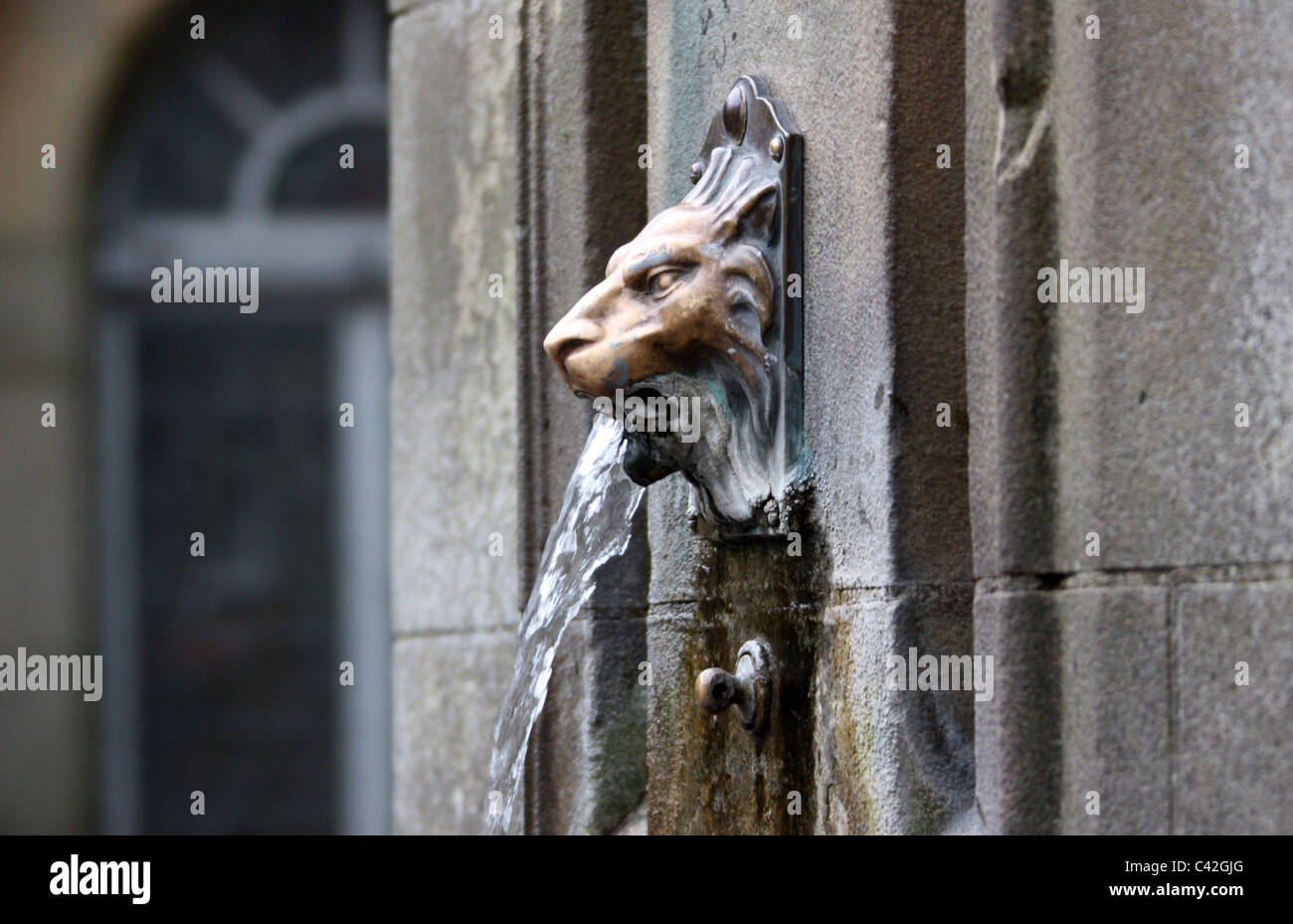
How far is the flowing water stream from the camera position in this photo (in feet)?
8.85

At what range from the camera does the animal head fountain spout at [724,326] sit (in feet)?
→ 7.25

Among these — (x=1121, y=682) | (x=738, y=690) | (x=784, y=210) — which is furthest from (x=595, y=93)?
(x=1121, y=682)

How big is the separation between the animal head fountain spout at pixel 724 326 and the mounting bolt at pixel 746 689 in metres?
0.16

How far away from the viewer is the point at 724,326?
87.7 inches

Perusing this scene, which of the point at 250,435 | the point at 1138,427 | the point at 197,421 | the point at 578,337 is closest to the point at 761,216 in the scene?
the point at 578,337

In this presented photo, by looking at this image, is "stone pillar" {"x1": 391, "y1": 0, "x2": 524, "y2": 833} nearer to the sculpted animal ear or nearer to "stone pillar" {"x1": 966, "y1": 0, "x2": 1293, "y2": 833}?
the sculpted animal ear

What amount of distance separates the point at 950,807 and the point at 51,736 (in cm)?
565

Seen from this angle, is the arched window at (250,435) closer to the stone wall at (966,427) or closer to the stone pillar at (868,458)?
the stone wall at (966,427)

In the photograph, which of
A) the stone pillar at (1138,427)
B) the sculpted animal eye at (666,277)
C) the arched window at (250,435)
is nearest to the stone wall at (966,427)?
the stone pillar at (1138,427)

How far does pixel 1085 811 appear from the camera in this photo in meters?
1.72

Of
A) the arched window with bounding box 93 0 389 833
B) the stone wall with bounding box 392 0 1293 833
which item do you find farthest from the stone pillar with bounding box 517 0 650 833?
the arched window with bounding box 93 0 389 833

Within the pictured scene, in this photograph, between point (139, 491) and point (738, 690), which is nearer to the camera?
point (738, 690)
